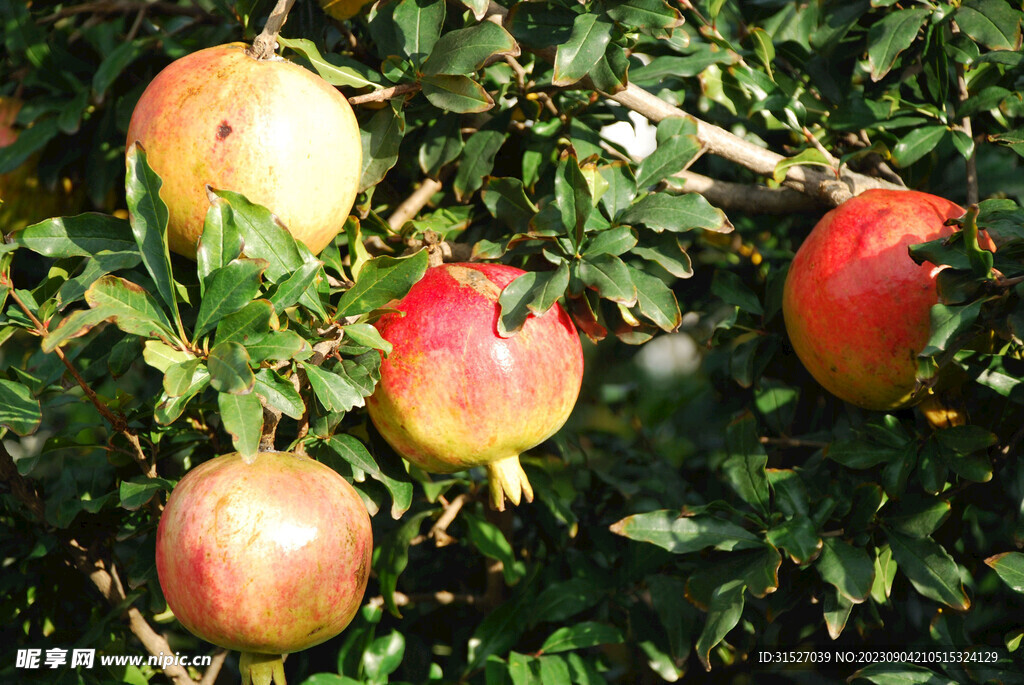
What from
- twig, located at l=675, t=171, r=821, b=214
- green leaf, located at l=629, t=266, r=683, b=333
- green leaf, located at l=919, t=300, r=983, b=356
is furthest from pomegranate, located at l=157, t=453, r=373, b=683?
twig, located at l=675, t=171, r=821, b=214

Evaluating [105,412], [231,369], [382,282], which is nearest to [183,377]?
[231,369]

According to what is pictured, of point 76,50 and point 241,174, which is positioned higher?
point 241,174

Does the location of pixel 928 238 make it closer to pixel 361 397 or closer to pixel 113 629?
pixel 361 397

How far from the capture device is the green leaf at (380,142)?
4.10ft

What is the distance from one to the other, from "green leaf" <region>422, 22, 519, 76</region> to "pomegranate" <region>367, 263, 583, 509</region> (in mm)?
277

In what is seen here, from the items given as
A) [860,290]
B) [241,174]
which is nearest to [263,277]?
[241,174]

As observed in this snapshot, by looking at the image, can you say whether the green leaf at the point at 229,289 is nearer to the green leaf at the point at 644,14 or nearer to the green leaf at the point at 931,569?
the green leaf at the point at 644,14

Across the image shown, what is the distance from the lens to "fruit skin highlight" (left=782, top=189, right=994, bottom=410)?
4.03 ft

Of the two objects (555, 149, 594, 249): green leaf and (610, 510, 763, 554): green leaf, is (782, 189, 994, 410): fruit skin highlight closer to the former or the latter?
(610, 510, 763, 554): green leaf

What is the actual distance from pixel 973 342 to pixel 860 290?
188 millimetres

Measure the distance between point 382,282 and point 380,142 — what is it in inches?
11.1

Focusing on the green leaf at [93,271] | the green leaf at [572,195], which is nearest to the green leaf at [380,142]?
the green leaf at [572,195]

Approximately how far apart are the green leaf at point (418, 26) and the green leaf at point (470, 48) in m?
0.04

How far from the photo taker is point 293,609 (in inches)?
39.1
